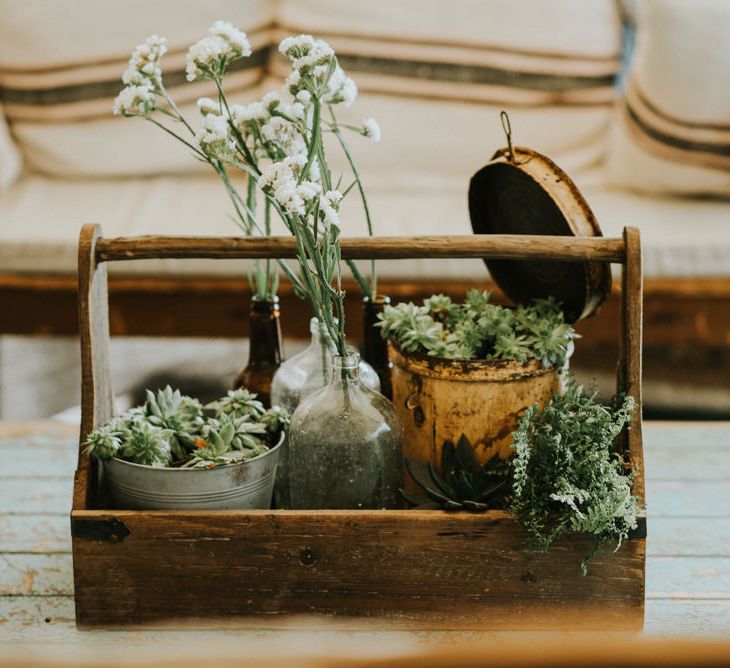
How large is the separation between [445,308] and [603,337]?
889mm

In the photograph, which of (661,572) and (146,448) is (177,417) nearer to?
(146,448)

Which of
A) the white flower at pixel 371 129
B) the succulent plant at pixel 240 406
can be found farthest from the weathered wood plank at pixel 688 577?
the white flower at pixel 371 129

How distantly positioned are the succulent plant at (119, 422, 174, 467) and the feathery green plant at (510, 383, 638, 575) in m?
0.34

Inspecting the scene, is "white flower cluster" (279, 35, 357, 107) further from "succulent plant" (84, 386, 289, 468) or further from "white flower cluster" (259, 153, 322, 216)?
"succulent plant" (84, 386, 289, 468)

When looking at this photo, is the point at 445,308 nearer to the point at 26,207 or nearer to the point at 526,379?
the point at 526,379

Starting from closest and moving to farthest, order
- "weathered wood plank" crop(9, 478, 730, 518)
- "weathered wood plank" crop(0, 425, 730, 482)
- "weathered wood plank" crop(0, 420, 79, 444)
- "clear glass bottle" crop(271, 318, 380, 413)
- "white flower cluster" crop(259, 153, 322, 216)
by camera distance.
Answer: "white flower cluster" crop(259, 153, 322, 216) → "clear glass bottle" crop(271, 318, 380, 413) → "weathered wood plank" crop(9, 478, 730, 518) → "weathered wood plank" crop(0, 425, 730, 482) → "weathered wood plank" crop(0, 420, 79, 444)

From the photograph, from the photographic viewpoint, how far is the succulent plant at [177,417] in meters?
0.96

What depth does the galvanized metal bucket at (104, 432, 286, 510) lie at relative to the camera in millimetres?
898

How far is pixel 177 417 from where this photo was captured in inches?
38.8

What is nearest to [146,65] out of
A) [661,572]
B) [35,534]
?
[35,534]

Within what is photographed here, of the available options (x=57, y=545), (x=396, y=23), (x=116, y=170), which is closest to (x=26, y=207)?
(x=116, y=170)

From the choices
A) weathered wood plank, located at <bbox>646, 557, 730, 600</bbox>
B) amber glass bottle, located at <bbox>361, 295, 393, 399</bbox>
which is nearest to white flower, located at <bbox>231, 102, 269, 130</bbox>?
amber glass bottle, located at <bbox>361, 295, 393, 399</bbox>

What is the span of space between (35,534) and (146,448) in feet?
0.92

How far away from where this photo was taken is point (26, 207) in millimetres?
2088
